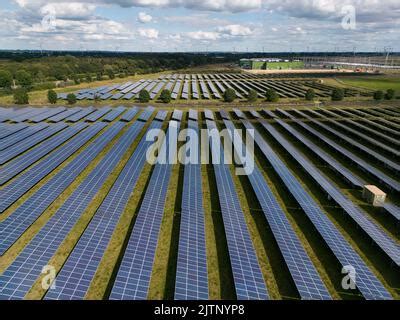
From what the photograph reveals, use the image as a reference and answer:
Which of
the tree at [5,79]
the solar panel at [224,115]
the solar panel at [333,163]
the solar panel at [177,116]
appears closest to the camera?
the solar panel at [333,163]

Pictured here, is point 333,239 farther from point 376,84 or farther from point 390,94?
point 376,84

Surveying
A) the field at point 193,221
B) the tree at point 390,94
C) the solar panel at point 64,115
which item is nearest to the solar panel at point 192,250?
the field at point 193,221

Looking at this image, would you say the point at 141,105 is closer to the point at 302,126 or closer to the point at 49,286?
the point at 302,126

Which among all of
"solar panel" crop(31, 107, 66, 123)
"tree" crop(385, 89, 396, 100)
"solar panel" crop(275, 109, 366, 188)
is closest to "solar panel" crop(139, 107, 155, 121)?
"solar panel" crop(31, 107, 66, 123)

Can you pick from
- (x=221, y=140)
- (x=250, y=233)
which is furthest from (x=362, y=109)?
(x=250, y=233)

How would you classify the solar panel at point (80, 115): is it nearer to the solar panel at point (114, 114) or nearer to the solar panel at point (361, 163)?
the solar panel at point (114, 114)

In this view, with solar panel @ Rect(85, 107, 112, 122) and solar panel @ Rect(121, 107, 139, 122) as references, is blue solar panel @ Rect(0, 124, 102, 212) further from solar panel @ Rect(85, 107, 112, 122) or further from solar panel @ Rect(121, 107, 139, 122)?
solar panel @ Rect(121, 107, 139, 122)

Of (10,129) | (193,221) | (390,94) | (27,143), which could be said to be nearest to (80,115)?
(10,129)

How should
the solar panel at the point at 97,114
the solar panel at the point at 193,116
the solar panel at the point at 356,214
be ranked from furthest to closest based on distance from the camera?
the solar panel at the point at 193,116 < the solar panel at the point at 97,114 < the solar panel at the point at 356,214
